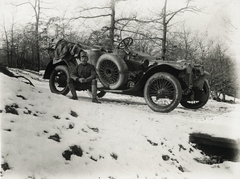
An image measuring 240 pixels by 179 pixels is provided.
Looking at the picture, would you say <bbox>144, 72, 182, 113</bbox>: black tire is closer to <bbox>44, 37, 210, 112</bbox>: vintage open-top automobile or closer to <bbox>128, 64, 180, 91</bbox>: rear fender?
<bbox>44, 37, 210, 112</bbox>: vintage open-top automobile

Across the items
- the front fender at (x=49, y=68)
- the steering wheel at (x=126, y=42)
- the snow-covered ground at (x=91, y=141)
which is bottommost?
the snow-covered ground at (x=91, y=141)

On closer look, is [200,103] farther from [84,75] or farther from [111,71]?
[84,75]

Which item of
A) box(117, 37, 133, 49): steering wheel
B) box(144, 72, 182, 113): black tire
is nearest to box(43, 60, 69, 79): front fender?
box(117, 37, 133, 49): steering wheel

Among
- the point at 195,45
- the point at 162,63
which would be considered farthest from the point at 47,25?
the point at 195,45

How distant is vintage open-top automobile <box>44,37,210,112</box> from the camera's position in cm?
534

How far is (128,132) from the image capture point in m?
3.82

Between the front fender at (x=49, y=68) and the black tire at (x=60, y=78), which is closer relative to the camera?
the black tire at (x=60, y=78)

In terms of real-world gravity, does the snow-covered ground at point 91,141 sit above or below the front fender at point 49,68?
below

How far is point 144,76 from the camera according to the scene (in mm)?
5641

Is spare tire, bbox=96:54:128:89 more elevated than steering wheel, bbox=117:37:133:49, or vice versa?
steering wheel, bbox=117:37:133:49

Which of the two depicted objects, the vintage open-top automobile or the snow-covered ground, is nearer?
the snow-covered ground

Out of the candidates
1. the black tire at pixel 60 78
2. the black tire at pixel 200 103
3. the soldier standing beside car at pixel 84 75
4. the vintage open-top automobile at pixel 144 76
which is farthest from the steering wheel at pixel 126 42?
the black tire at pixel 200 103

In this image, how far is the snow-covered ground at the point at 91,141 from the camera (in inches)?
99.8

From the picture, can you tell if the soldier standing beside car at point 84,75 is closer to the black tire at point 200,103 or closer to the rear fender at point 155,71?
the rear fender at point 155,71
